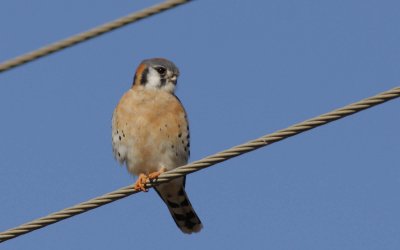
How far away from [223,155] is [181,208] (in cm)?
370

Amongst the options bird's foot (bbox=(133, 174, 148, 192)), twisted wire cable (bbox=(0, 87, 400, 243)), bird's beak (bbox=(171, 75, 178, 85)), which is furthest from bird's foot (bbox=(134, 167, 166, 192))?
bird's beak (bbox=(171, 75, 178, 85))

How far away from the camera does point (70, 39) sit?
6312 millimetres

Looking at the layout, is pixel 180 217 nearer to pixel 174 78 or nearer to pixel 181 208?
pixel 181 208

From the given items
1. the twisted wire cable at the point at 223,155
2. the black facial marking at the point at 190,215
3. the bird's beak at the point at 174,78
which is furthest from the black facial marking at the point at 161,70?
the twisted wire cable at the point at 223,155

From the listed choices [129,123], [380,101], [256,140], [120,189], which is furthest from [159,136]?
[380,101]

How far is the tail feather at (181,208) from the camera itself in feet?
31.5

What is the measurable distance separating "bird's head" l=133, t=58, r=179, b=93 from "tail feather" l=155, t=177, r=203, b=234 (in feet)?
3.18

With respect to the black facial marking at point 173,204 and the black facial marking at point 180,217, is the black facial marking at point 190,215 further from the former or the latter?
the black facial marking at point 173,204

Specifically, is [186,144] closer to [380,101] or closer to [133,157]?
[133,157]

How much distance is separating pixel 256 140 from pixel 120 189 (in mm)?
1187

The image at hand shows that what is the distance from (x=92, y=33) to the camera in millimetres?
6273

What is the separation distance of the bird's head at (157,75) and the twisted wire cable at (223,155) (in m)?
2.50

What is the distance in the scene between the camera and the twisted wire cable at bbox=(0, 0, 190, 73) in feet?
20.2

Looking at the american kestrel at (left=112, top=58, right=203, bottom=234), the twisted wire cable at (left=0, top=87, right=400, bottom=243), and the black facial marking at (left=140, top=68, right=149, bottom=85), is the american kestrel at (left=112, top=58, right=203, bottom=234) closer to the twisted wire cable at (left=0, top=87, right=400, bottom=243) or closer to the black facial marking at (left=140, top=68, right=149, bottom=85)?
the black facial marking at (left=140, top=68, right=149, bottom=85)
